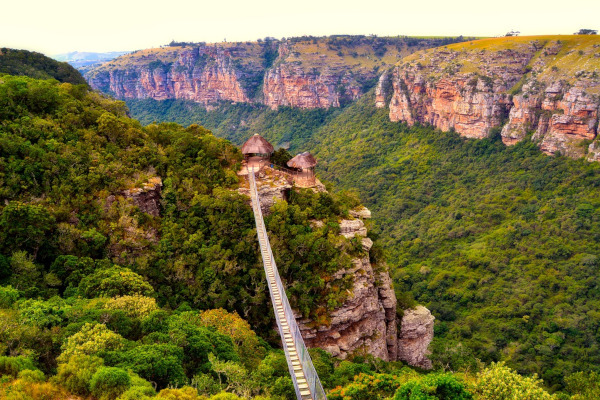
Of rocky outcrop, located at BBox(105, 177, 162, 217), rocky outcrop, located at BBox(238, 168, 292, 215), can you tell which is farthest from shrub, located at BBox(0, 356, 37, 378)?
rocky outcrop, located at BBox(238, 168, 292, 215)

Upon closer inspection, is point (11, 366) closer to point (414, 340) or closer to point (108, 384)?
point (108, 384)

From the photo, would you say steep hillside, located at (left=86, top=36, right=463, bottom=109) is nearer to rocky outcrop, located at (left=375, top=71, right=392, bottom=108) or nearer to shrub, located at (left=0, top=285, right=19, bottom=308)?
rocky outcrop, located at (left=375, top=71, right=392, bottom=108)

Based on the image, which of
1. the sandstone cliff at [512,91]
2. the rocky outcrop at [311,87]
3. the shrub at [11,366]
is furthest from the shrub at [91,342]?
the rocky outcrop at [311,87]

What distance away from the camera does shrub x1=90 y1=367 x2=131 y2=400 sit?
479 inches

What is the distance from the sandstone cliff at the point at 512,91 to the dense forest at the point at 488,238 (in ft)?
8.61

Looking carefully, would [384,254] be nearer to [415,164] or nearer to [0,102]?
[0,102]

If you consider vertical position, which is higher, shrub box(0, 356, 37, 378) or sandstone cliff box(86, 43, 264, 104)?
sandstone cliff box(86, 43, 264, 104)

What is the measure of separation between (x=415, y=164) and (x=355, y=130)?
23340 millimetres

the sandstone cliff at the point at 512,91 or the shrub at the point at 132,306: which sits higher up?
the sandstone cliff at the point at 512,91

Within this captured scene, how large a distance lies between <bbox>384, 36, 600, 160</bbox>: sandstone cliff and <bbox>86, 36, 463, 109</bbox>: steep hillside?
3308 centimetres

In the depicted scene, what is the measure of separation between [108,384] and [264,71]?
5261 inches

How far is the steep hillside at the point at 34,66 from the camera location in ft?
Answer: 163

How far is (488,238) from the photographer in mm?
50375

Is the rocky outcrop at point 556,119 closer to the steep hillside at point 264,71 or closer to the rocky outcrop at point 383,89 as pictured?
the rocky outcrop at point 383,89
